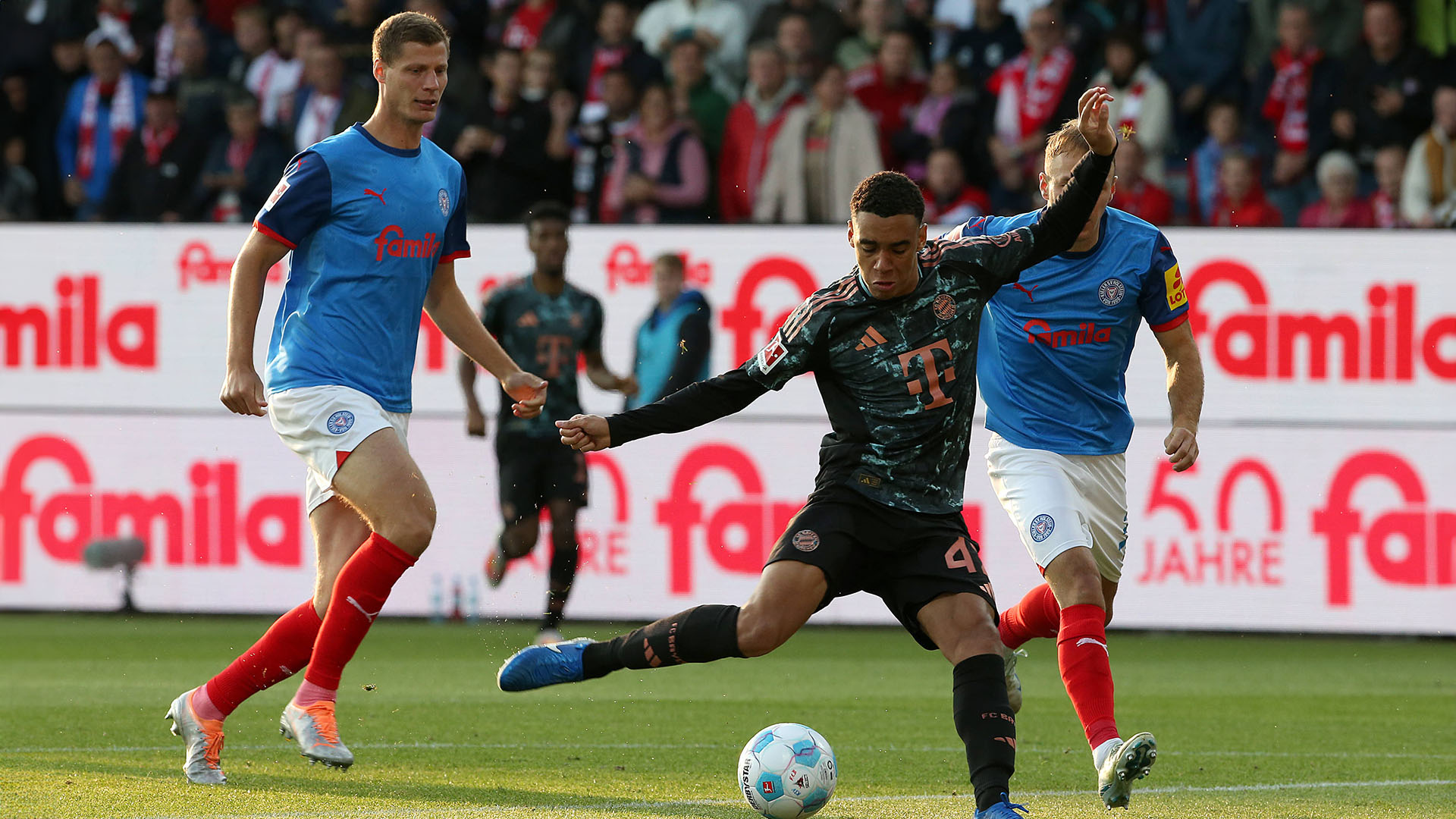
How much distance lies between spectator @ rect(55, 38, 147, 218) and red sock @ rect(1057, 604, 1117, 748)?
1046cm

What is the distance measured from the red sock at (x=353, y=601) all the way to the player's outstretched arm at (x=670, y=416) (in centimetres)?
88

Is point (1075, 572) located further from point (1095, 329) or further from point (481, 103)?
point (481, 103)

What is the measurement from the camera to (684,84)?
13438mm

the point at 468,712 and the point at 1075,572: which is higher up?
the point at 1075,572

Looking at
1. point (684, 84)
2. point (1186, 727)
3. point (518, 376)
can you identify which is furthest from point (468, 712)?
point (684, 84)

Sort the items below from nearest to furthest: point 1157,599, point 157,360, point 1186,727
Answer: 1. point 1186,727
2. point 1157,599
3. point 157,360

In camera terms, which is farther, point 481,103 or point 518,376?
point 481,103

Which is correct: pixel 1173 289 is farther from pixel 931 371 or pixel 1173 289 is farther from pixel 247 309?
pixel 247 309

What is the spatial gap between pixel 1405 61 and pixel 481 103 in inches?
260

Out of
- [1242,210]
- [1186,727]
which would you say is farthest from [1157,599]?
[1186,727]

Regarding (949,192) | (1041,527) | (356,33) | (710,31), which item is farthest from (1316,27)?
(1041,527)

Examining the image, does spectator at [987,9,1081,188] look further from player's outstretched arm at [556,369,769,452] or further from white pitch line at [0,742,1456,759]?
player's outstretched arm at [556,369,769,452]

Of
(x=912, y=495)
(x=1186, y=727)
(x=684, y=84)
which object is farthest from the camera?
(x=684, y=84)

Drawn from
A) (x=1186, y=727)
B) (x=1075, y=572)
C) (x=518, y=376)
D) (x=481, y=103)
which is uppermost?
(x=481, y=103)
